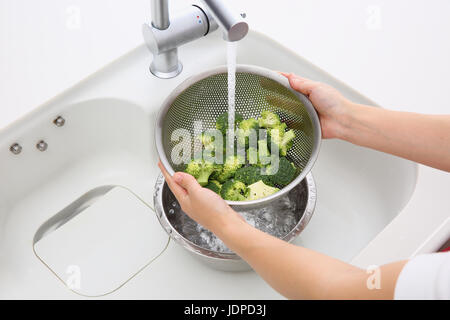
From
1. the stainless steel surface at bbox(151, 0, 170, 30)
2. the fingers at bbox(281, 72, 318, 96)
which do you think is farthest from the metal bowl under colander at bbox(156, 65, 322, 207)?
the stainless steel surface at bbox(151, 0, 170, 30)

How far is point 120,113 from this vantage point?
3.52ft

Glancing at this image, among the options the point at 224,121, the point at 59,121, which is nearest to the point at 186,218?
the point at 224,121

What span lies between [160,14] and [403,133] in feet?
1.63

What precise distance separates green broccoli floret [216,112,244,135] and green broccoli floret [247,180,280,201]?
134 millimetres

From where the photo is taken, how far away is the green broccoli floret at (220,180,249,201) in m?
0.88

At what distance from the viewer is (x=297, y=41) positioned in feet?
3.65

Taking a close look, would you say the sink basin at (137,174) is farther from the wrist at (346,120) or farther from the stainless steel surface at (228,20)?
the stainless steel surface at (228,20)

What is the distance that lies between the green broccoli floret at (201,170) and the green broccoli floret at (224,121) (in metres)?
0.07

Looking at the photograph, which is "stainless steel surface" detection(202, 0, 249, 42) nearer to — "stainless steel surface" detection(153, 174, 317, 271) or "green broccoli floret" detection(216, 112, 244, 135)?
"green broccoli floret" detection(216, 112, 244, 135)

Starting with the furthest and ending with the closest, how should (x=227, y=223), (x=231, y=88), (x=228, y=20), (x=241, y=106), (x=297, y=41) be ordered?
(x=297, y=41) < (x=241, y=106) < (x=231, y=88) < (x=227, y=223) < (x=228, y=20)

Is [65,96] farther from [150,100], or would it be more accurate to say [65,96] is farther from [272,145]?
[272,145]

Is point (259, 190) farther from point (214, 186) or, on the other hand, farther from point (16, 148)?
point (16, 148)
